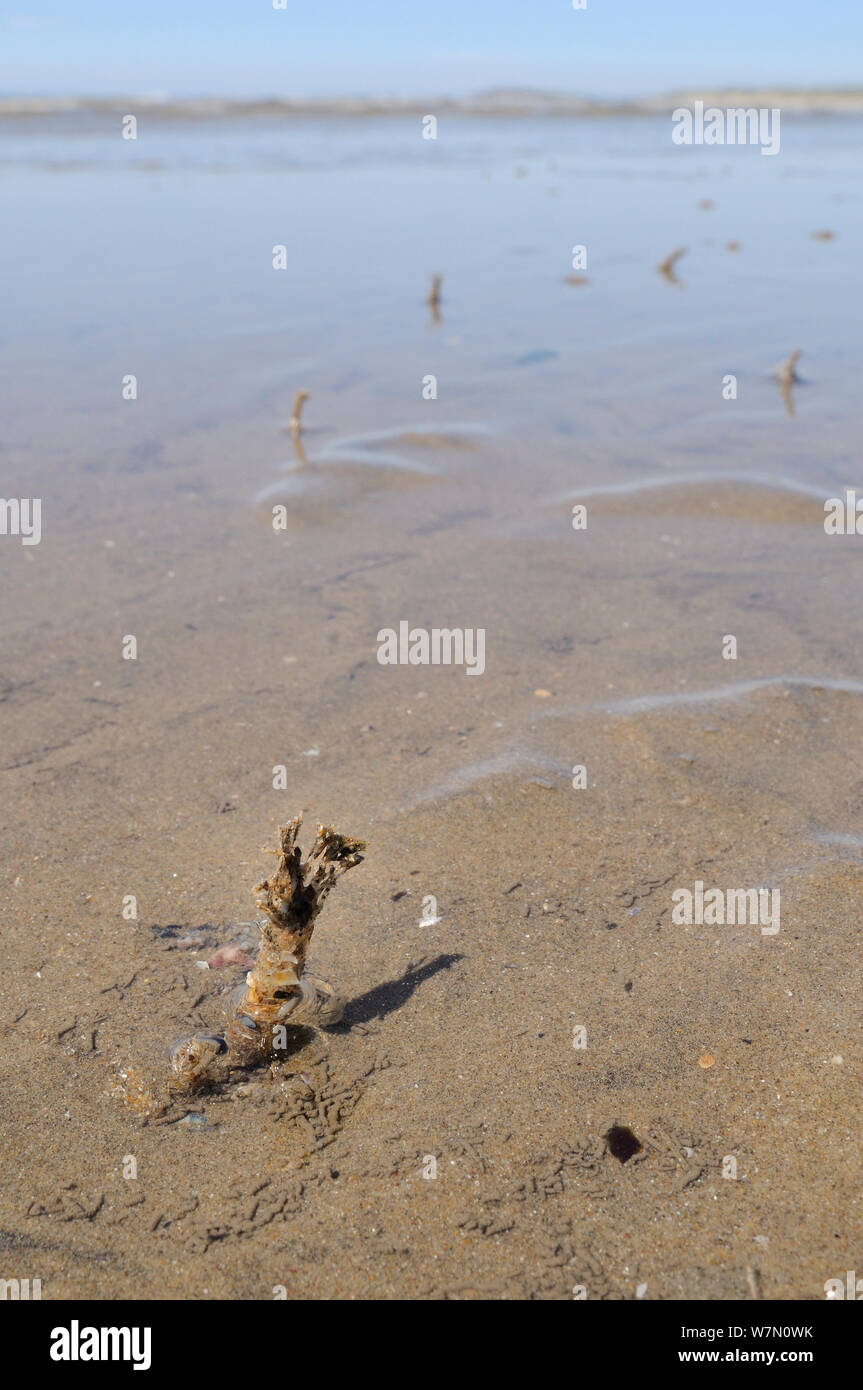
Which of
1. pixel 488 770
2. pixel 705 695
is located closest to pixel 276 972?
pixel 488 770

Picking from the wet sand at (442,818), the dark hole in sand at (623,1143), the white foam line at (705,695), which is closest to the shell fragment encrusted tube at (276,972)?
the wet sand at (442,818)

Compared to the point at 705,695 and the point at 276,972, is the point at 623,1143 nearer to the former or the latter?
the point at 276,972

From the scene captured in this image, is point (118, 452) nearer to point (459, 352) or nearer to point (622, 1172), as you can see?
point (459, 352)

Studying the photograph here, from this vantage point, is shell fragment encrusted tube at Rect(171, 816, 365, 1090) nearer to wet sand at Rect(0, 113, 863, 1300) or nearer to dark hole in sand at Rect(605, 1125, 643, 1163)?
wet sand at Rect(0, 113, 863, 1300)

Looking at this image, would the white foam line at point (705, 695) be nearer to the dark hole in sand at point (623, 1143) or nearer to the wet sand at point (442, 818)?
the wet sand at point (442, 818)
